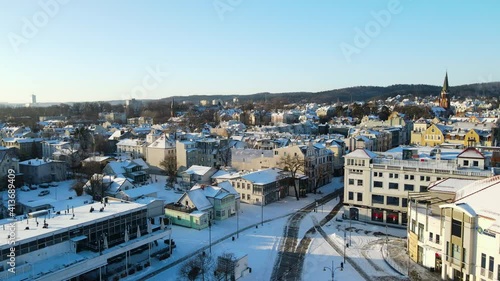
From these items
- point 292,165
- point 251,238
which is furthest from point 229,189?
point 292,165

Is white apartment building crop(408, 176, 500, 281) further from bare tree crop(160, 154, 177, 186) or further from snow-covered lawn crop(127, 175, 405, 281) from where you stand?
bare tree crop(160, 154, 177, 186)

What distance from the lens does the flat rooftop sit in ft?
68.7

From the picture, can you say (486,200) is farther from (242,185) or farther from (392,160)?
(242,185)

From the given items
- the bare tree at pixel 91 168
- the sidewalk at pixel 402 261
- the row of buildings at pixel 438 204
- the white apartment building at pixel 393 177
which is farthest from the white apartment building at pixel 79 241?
the bare tree at pixel 91 168

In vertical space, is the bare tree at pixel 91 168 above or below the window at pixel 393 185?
below

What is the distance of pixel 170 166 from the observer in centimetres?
5062

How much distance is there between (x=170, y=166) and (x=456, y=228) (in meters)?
35.1

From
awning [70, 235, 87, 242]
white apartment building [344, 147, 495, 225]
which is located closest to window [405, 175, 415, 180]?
white apartment building [344, 147, 495, 225]

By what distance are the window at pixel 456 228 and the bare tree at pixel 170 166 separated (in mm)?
32494

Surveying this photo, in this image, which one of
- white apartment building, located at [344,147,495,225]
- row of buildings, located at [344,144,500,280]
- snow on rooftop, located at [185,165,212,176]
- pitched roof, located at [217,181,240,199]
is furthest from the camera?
snow on rooftop, located at [185,165,212,176]

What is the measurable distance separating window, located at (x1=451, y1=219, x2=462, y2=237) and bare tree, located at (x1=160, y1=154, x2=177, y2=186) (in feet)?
107

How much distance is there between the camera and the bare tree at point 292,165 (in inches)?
1736

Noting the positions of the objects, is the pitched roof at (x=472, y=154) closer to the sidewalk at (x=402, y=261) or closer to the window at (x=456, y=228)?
the sidewalk at (x=402, y=261)

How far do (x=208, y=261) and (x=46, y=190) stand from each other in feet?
96.7
